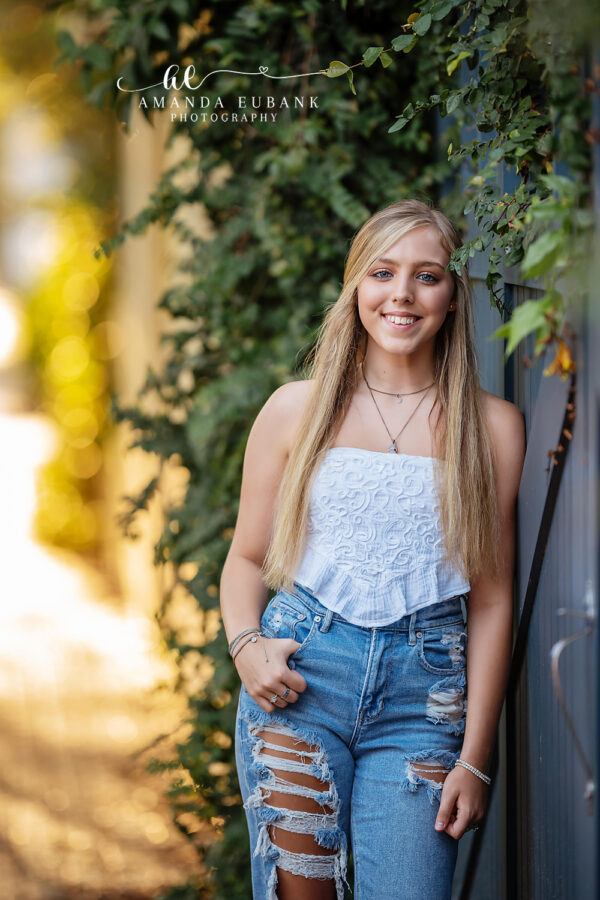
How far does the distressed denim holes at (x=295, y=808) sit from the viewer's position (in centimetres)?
164

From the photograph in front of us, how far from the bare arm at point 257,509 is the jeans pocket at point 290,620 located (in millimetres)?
53

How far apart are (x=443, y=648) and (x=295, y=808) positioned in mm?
395

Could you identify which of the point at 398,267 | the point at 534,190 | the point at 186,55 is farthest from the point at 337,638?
the point at 186,55

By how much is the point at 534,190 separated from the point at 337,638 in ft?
2.83

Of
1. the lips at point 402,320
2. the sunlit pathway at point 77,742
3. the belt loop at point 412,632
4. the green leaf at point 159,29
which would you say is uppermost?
the green leaf at point 159,29

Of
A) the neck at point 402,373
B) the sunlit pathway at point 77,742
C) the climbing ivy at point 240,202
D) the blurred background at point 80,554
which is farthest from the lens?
→ the blurred background at point 80,554

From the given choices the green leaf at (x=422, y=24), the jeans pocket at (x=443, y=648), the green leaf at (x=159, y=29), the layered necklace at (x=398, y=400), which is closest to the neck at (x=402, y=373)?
the layered necklace at (x=398, y=400)

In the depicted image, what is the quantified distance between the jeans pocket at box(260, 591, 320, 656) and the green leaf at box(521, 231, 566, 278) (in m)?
0.77

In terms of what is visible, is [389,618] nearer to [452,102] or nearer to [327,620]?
[327,620]

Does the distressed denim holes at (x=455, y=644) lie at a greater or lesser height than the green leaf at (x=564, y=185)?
lesser

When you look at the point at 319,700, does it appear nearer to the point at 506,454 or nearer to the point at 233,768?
the point at 506,454

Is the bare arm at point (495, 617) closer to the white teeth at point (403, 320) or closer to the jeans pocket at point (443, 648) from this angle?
the jeans pocket at point (443, 648)

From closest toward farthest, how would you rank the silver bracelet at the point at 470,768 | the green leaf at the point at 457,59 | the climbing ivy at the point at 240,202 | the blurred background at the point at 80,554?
1. the green leaf at the point at 457,59
2. the silver bracelet at the point at 470,768
3. the climbing ivy at the point at 240,202
4. the blurred background at the point at 80,554

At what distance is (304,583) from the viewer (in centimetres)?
170
